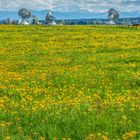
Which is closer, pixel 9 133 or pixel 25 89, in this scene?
pixel 9 133

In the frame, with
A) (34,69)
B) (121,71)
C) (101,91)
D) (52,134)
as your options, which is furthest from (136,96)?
(34,69)

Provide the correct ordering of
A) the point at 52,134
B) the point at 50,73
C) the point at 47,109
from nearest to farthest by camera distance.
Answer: the point at 52,134 < the point at 47,109 < the point at 50,73

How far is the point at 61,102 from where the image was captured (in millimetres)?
13227

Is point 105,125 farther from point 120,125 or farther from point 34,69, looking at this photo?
point 34,69

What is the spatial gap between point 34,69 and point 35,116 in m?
11.7

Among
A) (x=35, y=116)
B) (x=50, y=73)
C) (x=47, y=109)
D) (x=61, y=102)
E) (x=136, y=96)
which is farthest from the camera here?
(x=50, y=73)

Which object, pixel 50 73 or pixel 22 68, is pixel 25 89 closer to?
pixel 50 73

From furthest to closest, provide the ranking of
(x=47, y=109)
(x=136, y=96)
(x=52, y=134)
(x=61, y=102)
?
(x=136, y=96) < (x=61, y=102) < (x=47, y=109) < (x=52, y=134)

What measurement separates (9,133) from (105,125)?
208cm

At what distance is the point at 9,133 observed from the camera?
10055mm

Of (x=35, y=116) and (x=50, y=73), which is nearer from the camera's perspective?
(x=35, y=116)

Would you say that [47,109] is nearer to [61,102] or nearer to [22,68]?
[61,102]

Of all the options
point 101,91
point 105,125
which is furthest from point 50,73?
point 105,125

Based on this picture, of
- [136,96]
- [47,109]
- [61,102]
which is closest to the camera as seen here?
[47,109]
